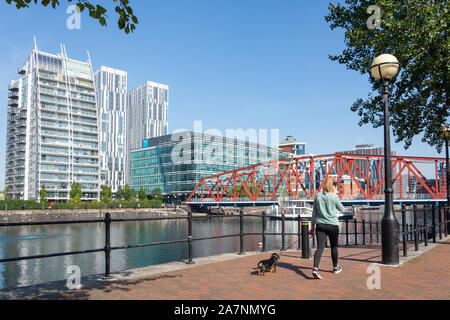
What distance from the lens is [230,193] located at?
115 m

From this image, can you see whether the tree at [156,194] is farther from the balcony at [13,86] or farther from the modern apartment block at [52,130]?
the balcony at [13,86]

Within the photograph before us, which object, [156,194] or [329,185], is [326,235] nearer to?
[329,185]

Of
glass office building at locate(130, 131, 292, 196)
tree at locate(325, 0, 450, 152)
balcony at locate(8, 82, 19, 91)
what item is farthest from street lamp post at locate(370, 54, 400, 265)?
balcony at locate(8, 82, 19, 91)

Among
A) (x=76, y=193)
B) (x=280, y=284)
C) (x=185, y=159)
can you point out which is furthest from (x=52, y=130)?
(x=280, y=284)

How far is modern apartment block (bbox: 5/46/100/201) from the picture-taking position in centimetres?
10112

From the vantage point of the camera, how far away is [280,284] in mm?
6668

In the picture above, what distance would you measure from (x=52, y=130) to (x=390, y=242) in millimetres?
107465

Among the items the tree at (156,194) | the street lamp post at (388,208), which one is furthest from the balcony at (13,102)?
the street lamp post at (388,208)

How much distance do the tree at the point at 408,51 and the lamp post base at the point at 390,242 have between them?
7990 millimetres

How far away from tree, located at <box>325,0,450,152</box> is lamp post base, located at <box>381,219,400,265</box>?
7990 millimetres

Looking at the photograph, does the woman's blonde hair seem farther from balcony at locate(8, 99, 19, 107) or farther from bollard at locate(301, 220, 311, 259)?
balcony at locate(8, 99, 19, 107)

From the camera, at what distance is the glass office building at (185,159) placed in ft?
367

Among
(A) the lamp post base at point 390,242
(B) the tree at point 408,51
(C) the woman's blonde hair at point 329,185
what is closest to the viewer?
(C) the woman's blonde hair at point 329,185
